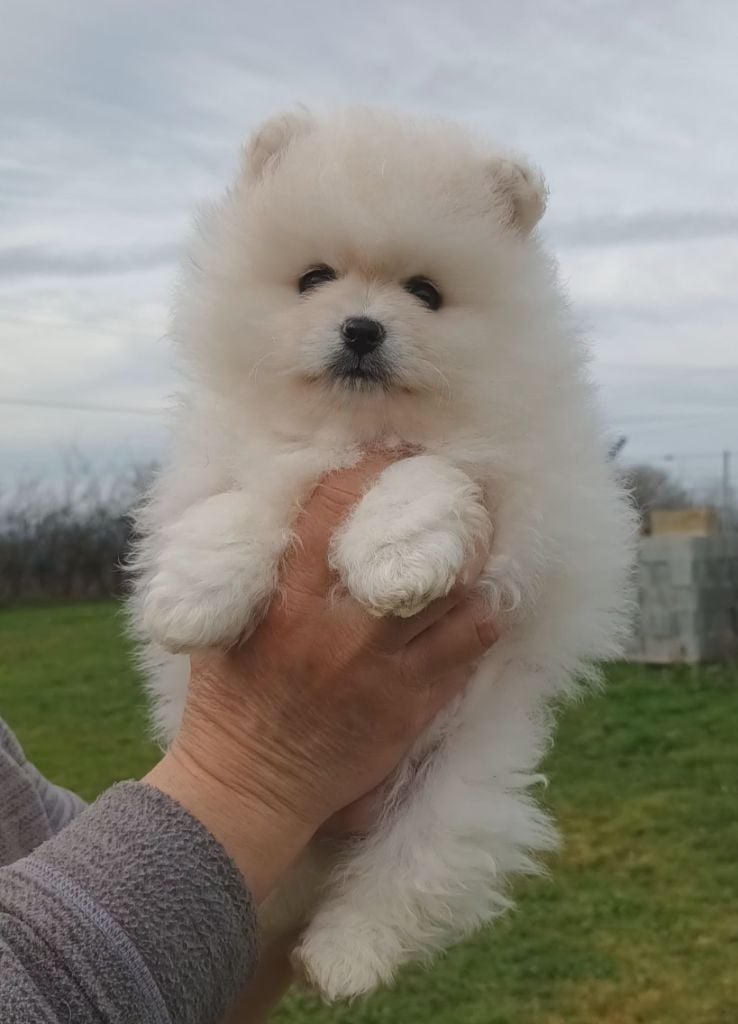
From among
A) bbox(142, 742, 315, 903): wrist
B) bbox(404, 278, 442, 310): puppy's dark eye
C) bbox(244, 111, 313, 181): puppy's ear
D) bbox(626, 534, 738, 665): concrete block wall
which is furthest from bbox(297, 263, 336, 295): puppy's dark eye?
bbox(626, 534, 738, 665): concrete block wall

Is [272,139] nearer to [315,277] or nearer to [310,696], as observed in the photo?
[315,277]

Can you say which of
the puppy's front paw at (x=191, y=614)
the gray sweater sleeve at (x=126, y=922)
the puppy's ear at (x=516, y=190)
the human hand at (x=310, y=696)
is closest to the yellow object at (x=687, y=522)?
the puppy's ear at (x=516, y=190)

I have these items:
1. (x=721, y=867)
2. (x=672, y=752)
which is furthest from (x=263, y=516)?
(x=672, y=752)

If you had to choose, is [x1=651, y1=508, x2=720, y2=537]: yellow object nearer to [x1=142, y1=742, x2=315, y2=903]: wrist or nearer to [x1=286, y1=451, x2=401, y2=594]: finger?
[x1=286, y1=451, x2=401, y2=594]: finger

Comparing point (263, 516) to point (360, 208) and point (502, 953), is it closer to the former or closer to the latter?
point (360, 208)

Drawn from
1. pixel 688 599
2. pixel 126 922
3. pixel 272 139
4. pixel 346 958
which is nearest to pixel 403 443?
pixel 272 139

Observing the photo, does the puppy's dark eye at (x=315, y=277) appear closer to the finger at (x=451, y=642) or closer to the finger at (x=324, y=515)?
the finger at (x=324, y=515)

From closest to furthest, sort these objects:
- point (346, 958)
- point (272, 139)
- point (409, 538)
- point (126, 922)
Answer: point (126, 922), point (409, 538), point (346, 958), point (272, 139)

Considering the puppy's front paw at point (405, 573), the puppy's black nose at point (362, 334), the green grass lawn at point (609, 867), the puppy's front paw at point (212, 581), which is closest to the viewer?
the puppy's front paw at point (405, 573)
